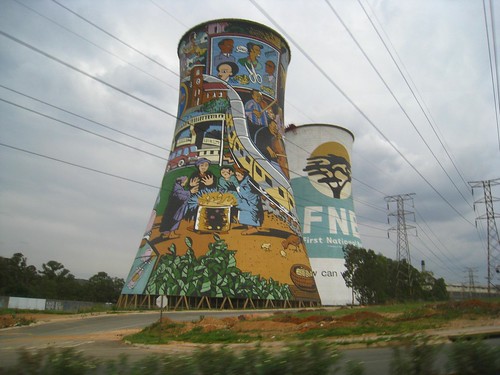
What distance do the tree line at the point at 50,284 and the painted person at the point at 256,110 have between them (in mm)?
33894

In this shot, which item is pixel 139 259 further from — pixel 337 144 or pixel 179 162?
pixel 337 144

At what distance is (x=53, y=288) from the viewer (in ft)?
173

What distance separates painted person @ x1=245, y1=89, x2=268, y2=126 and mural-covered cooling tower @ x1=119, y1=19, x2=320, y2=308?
79 millimetres

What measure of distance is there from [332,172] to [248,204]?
16.2 metres

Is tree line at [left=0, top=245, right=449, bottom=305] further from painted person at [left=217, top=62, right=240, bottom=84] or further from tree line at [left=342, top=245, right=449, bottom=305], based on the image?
painted person at [left=217, top=62, right=240, bottom=84]

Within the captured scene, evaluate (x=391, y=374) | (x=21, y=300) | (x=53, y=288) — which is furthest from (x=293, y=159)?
(x=391, y=374)

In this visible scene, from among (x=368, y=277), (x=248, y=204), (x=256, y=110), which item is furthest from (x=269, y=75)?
(x=368, y=277)

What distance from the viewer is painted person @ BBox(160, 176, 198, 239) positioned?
30.0 meters

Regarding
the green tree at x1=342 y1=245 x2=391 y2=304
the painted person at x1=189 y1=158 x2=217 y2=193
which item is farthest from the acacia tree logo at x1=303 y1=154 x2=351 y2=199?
the painted person at x1=189 y1=158 x2=217 y2=193

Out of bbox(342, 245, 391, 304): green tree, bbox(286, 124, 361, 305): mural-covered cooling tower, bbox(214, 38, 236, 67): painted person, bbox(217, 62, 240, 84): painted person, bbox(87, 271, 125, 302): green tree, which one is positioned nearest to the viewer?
bbox(217, 62, 240, 84): painted person

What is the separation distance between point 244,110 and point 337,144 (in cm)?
1641

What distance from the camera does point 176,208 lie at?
3036 centimetres

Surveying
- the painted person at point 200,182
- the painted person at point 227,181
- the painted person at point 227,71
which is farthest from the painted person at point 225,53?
the painted person at point 227,181

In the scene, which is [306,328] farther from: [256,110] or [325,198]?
[325,198]
